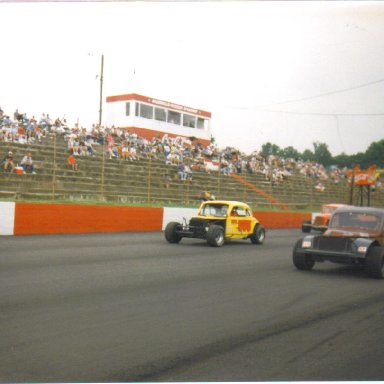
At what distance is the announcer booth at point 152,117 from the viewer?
103 ft

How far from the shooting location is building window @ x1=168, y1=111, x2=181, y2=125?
34.2 meters

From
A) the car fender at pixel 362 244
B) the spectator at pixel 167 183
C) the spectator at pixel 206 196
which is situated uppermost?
the spectator at pixel 167 183

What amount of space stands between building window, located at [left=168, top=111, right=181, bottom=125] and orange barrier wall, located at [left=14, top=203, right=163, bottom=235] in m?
18.7

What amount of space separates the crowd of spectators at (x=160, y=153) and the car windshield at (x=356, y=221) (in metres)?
5.41

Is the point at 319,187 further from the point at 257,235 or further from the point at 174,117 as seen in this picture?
the point at 174,117

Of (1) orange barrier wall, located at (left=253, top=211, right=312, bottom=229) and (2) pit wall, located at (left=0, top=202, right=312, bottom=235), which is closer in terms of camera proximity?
(2) pit wall, located at (left=0, top=202, right=312, bottom=235)

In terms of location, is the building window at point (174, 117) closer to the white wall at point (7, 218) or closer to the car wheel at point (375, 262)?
the white wall at point (7, 218)

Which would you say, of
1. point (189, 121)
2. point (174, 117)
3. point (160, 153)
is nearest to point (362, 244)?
point (160, 153)

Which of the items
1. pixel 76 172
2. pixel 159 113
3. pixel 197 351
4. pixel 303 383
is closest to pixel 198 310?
pixel 197 351

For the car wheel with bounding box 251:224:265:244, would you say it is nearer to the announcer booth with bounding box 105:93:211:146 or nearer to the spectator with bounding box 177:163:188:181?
the spectator with bounding box 177:163:188:181

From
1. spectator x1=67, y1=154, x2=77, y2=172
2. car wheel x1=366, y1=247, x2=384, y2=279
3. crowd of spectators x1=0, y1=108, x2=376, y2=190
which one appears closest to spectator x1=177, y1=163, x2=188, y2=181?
crowd of spectators x1=0, y1=108, x2=376, y2=190

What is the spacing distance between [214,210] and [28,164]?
5560 millimetres

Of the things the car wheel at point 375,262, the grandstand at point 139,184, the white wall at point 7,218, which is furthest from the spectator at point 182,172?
the car wheel at point 375,262

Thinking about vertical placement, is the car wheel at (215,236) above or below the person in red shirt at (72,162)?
below
